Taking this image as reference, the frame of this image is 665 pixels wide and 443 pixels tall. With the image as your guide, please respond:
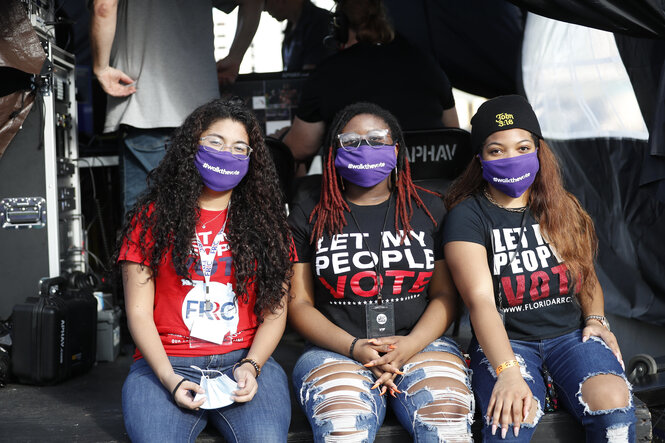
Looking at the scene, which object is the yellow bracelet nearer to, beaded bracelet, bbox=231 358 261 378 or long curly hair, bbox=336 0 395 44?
beaded bracelet, bbox=231 358 261 378

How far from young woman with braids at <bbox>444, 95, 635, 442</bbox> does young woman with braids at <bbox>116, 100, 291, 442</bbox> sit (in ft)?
2.48

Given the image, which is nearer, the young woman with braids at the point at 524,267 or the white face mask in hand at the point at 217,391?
the white face mask in hand at the point at 217,391

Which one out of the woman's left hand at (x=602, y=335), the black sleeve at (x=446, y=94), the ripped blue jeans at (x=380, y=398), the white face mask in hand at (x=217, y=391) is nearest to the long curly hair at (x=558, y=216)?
the woman's left hand at (x=602, y=335)

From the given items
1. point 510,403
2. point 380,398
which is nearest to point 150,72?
point 380,398

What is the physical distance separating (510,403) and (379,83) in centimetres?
227

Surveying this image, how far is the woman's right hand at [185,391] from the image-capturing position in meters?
2.23

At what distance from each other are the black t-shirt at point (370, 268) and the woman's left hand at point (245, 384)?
476 millimetres

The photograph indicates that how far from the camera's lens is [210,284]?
2.51 metres

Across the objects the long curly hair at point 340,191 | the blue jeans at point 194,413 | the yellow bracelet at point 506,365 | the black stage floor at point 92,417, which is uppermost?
the long curly hair at point 340,191

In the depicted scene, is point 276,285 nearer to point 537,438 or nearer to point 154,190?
point 154,190

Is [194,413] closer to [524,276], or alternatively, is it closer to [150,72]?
[524,276]

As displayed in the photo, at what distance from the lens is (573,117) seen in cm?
424

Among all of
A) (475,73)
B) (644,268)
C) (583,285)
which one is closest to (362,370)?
(583,285)

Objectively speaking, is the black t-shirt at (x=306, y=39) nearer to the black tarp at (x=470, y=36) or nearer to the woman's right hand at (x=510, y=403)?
the black tarp at (x=470, y=36)
